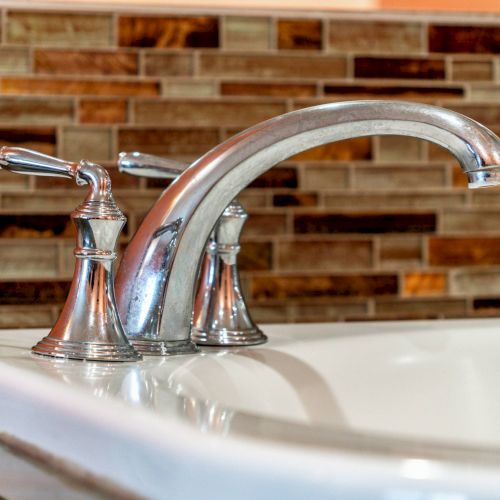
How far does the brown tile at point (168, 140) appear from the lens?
3.44 feet

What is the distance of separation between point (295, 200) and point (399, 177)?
131mm

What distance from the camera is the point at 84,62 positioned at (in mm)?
1041

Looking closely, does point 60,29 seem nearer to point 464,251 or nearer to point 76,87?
point 76,87

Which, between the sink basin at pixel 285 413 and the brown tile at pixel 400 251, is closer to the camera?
the sink basin at pixel 285 413

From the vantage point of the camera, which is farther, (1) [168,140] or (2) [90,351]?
(1) [168,140]

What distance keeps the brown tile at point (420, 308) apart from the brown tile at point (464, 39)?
30cm

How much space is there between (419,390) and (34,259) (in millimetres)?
546

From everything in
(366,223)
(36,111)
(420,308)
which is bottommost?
(420,308)

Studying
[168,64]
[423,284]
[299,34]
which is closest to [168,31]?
[168,64]

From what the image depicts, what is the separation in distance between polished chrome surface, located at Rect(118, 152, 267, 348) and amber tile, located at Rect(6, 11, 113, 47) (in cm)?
49

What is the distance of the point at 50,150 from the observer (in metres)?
1.04

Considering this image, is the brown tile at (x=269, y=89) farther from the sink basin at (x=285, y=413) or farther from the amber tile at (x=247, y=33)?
the sink basin at (x=285, y=413)

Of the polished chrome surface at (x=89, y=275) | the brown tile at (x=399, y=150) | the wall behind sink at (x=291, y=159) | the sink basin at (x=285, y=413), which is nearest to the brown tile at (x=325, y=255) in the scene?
the wall behind sink at (x=291, y=159)

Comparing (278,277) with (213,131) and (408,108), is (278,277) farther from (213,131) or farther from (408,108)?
(408,108)
